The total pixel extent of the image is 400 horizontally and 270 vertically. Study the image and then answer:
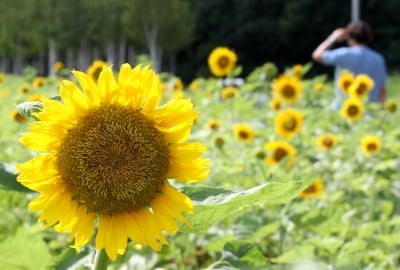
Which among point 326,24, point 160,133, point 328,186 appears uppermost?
point 326,24

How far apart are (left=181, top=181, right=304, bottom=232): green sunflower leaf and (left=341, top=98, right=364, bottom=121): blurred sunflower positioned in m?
2.79

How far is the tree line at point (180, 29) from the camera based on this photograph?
30375 millimetres

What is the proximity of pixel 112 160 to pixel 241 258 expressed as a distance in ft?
1.16

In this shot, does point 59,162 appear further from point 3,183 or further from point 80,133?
point 3,183

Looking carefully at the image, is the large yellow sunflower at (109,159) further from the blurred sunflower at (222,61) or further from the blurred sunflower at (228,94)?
the blurred sunflower at (222,61)

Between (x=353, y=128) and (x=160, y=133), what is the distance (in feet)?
10.1

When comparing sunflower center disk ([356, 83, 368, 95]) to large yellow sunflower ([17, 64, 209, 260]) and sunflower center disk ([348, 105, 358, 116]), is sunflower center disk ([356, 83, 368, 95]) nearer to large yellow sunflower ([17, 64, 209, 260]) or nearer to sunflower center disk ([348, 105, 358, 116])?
sunflower center disk ([348, 105, 358, 116])

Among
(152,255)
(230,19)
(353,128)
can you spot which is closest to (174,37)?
(230,19)

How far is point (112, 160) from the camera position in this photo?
0.88m

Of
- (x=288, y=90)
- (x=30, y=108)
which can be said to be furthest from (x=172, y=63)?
(x=30, y=108)

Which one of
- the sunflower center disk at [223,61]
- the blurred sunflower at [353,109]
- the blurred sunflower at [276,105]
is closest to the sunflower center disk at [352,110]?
the blurred sunflower at [353,109]

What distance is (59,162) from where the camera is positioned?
2.94ft

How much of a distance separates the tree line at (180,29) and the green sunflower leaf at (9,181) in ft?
91.9

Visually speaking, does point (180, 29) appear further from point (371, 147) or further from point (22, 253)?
point (22, 253)
